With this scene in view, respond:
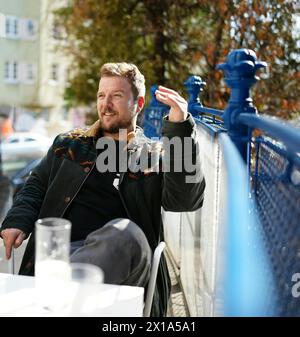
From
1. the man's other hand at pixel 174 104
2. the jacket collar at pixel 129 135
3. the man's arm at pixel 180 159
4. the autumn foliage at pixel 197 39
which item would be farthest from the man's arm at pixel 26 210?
the autumn foliage at pixel 197 39

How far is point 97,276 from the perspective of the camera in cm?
141

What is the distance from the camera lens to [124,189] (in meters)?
2.44

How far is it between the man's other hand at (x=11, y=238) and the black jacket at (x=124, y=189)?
31 millimetres

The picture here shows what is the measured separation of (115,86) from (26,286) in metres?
1.31

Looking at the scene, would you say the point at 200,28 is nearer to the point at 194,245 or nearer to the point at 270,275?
the point at 194,245

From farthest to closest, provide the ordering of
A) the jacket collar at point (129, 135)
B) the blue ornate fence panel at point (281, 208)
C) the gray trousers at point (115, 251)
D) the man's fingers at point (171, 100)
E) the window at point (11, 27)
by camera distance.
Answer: the window at point (11, 27) < the jacket collar at point (129, 135) < the man's fingers at point (171, 100) < the gray trousers at point (115, 251) < the blue ornate fence panel at point (281, 208)

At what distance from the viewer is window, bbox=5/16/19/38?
33.7m

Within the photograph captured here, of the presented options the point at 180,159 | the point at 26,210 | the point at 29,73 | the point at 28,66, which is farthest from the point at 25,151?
the point at 29,73

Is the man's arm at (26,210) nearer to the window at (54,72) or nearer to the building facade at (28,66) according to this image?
the building facade at (28,66)

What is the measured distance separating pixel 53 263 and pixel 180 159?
0.94 meters

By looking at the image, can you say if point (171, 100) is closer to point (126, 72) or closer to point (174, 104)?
point (174, 104)

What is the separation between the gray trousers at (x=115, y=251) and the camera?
1.74 metres

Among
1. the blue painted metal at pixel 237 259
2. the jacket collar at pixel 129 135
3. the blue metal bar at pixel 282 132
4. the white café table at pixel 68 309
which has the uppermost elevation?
the blue metal bar at pixel 282 132

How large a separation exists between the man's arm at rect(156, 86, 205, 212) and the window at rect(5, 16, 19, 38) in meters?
33.7
